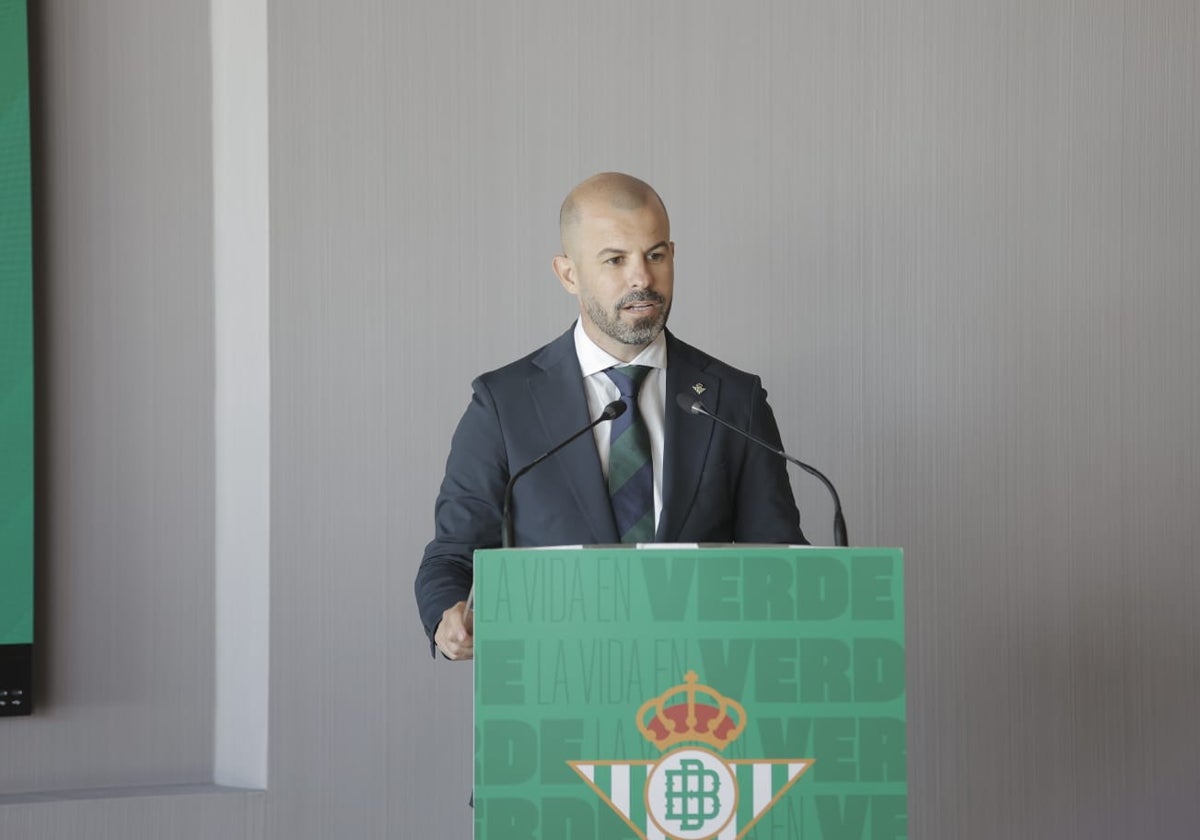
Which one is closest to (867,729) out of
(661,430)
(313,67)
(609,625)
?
(609,625)

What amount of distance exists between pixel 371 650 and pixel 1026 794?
1.60 m

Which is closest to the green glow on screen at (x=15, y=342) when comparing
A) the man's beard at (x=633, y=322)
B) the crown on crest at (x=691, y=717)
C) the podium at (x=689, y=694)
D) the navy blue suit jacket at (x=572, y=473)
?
the navy blue suit jacket at (x=572, y=473)

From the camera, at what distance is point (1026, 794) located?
3.11 metres

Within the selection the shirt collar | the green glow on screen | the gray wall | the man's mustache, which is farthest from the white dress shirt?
the green glow on screen

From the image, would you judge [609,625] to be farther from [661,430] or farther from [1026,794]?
[1026,794]

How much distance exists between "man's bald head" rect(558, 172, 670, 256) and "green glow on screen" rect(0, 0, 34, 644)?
1.38 meters

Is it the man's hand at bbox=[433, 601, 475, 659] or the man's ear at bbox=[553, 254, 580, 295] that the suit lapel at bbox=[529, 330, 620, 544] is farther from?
→ the man's hand at bbox=[433, 601, 475, 659]

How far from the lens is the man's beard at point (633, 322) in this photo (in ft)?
6.52

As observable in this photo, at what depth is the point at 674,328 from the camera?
3.03 meters

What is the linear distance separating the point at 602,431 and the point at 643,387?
0.33 ft

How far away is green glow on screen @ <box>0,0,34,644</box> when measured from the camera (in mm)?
2740

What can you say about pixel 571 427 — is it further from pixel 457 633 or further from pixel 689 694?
pixel 689 694

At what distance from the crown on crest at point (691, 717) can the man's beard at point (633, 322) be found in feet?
2.33

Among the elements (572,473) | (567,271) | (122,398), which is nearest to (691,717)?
(572,473)
